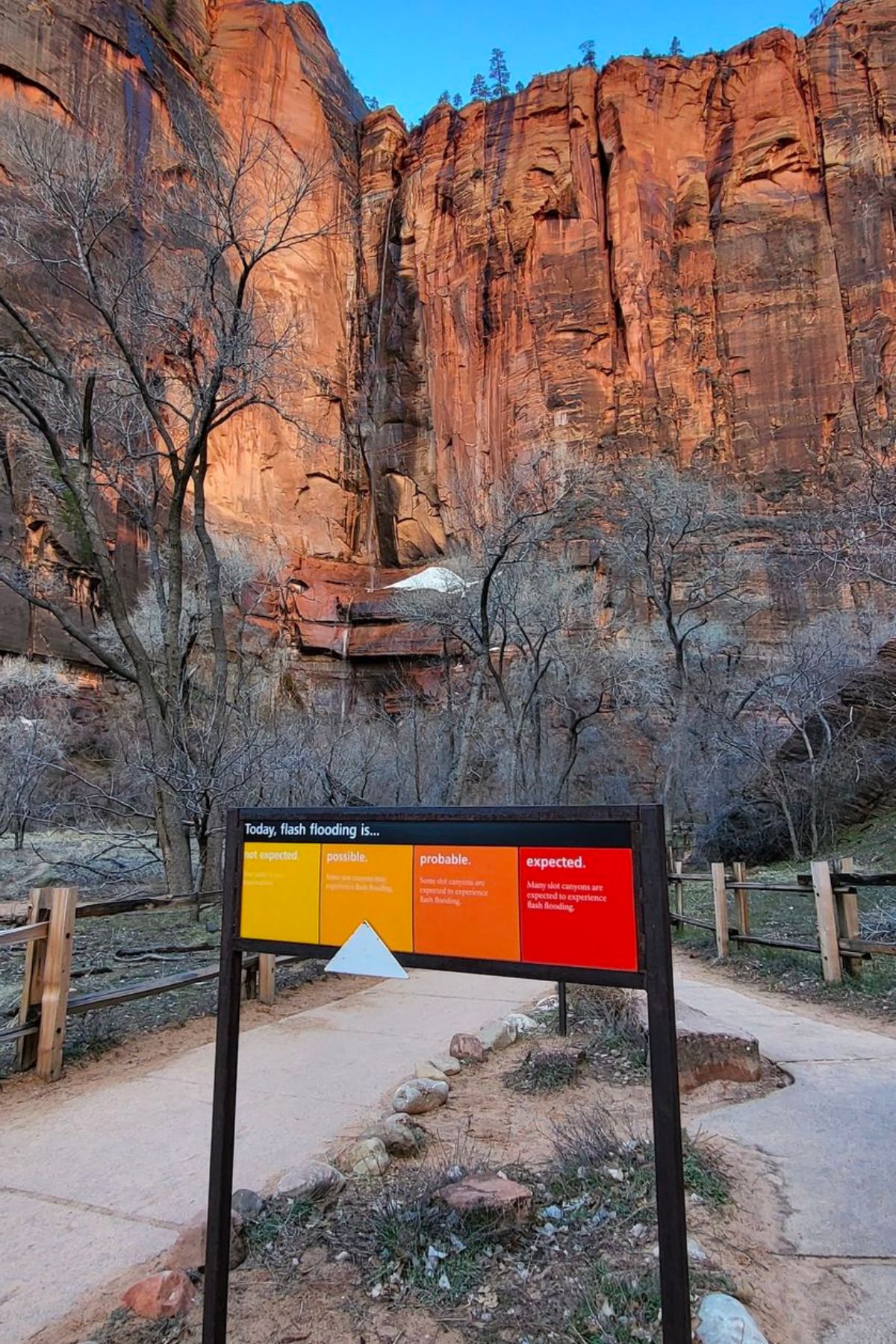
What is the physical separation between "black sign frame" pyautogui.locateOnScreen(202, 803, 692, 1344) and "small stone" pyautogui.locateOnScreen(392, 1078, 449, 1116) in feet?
7.08

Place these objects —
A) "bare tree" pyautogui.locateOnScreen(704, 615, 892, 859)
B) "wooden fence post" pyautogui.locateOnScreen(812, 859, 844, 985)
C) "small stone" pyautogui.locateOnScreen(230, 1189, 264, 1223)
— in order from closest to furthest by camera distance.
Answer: "small stone" pyautogui.locateOnScreen(230, 1189, 264, 1223), "wooden fence post" pyautogui.locateOnScreen(812, 859, 844, 985), "bare tree" pyautogui.locateOnScreen(704, 615, 892, 859)

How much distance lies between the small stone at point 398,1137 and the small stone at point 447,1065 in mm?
1104

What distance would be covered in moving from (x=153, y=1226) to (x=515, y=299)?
1810 inches

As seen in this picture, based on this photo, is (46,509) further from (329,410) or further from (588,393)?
(588,393)

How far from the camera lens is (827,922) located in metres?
7.27

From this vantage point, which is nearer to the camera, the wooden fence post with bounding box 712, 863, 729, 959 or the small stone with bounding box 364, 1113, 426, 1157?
the small stone with bounding box 364, 1113, 426, 1157

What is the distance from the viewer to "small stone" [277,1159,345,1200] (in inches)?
126

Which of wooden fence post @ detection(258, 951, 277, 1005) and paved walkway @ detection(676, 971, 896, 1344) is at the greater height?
wooden fence post @ detection(258, 951, 277, 1005)

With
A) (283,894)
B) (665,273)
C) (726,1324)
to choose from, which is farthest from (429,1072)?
(665,273)

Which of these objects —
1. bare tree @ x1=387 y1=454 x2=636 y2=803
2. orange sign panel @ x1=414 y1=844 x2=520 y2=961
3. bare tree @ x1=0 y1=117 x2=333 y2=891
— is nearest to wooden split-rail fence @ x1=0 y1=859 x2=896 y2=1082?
orange sign panel @ x1=414 y1=844 x2=520 y2=961

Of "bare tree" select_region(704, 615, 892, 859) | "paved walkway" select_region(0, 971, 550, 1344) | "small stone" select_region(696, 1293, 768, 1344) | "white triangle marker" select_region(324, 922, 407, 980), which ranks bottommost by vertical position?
"paved walkway" select_region(0, 971, 550, 1344)

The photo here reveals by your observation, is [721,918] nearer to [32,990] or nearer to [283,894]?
[32,990]

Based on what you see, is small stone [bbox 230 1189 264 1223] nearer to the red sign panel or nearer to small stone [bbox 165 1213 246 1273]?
small stone [bbox 165 1213 246 1273]

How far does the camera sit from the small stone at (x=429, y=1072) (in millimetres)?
4739
